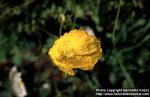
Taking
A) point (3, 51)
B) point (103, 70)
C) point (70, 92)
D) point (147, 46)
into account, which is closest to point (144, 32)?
point (147, 46)

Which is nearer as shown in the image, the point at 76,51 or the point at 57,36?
the point at 76,51

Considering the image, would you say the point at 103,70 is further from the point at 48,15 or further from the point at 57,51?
the point at 57,51

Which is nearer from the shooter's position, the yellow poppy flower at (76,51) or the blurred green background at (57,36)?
the yellow poppy flower at (76,51)

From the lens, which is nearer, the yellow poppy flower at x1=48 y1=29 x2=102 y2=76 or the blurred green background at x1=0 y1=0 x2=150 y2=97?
the yellow poppy flower at x1=48 y1=29 x2=102 y2=76
